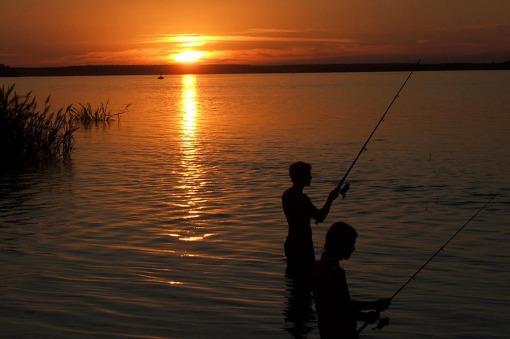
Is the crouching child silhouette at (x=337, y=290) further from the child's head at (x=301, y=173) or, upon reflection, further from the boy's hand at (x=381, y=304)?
the child's head at (x=301, y=173)

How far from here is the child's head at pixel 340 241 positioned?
5.73 meters

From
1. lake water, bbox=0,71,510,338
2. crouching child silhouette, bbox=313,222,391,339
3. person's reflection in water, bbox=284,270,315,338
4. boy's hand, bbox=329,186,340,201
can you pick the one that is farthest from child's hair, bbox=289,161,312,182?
crouching child silhouette, bbox=313,222,391,339

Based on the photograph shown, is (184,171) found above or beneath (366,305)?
beneath

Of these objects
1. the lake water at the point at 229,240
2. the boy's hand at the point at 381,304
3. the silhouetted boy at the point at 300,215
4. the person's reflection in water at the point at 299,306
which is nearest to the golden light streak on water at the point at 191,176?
the lake water at the point at 229,240

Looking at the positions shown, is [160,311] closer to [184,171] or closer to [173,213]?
[173,213]

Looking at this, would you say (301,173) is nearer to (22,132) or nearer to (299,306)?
(299,306)

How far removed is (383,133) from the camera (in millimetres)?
38062

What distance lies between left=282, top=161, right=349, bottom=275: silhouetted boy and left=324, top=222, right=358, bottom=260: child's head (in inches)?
103

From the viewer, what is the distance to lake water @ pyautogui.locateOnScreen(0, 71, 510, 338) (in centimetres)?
956

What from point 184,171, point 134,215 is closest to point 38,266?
point 134,215

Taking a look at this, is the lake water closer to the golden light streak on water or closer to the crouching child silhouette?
the golden light streak on water

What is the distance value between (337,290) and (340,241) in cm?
36

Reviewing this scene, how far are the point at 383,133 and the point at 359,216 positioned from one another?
22.1 metres

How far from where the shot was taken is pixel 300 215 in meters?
9.09
